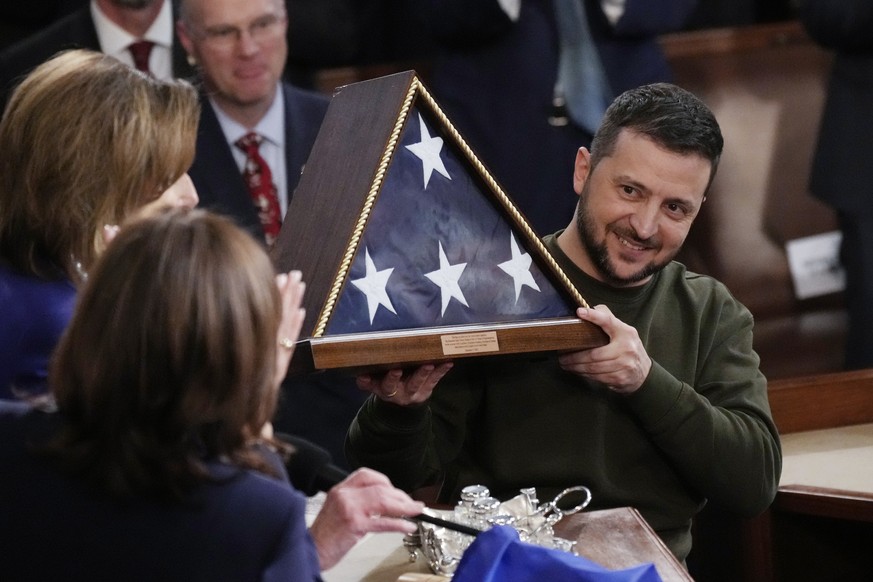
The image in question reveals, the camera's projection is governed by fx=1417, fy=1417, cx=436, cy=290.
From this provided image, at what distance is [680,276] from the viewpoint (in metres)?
2.41

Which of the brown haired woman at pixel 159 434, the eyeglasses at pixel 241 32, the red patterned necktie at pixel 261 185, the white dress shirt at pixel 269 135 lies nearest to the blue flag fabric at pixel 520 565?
the brown haired woman at pixel 159 434

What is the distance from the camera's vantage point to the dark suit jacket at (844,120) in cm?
379

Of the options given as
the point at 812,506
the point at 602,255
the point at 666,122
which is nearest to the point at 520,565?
the point at 602,255

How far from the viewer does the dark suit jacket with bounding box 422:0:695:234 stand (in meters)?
3.68

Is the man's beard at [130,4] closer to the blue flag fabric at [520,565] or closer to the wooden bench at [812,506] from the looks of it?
the wooden bench at [812,506]

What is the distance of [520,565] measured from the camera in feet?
5.53

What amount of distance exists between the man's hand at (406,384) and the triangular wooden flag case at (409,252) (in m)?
0.13

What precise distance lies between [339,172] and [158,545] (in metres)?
0.73

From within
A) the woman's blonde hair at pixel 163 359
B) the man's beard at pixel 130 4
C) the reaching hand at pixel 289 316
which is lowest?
the man's beard at pixel 130 4

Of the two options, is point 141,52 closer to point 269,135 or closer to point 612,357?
point 269,135

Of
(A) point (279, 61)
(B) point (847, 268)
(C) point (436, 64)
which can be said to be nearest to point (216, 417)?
(A) point (279, 61)

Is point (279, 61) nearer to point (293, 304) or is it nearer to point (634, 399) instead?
point (634, 399)

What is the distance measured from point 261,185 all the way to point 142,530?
2.08 m

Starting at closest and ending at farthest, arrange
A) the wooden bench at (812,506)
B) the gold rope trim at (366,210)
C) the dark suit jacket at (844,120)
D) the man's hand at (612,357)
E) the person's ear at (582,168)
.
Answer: the gold rope trim at (366,210), the man's hand at (612,357), the person's ear at (582,168), the wooden bench at (812,506), the dark suit jacket at (844,120)
